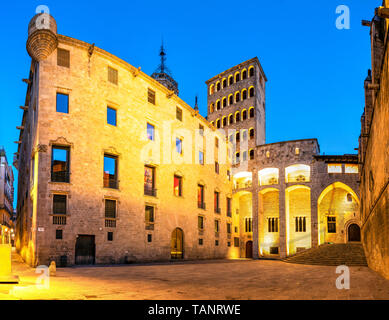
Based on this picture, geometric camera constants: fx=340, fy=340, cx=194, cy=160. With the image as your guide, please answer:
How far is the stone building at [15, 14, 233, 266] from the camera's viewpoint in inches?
854

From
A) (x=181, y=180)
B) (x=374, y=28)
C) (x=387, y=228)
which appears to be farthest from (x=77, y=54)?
(x=387, y=228)

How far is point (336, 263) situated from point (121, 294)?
22062 mm

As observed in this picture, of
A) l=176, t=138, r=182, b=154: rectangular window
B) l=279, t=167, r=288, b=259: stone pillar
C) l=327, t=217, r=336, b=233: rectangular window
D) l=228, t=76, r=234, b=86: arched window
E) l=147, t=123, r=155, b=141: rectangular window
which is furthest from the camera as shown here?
l=228, t=76, r=234, b=86: arched window

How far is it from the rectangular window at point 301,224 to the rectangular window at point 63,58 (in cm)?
3548

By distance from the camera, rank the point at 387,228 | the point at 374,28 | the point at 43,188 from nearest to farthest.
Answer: the point at 387,228
the point at 374,28
the point at 43,188

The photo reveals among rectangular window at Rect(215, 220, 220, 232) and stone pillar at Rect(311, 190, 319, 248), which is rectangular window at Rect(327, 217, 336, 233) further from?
rectangular window at Rect(215, 220, 220, 232)

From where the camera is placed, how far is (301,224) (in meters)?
45.8

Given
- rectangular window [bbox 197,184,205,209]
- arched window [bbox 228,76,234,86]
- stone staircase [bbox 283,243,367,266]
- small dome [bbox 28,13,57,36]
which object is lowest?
stone staircase [bbox 283,243,367,266]

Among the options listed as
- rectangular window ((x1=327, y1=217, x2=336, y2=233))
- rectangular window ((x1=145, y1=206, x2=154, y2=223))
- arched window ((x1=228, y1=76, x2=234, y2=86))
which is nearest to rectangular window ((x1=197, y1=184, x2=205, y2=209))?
rectangular window ((x1=145, y1=206, x2=154, y2=223))

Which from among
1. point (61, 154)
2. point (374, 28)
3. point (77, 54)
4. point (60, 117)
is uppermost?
point (77, 54)

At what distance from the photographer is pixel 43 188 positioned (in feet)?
69.5

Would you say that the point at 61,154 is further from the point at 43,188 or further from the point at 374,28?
the point at 374,28

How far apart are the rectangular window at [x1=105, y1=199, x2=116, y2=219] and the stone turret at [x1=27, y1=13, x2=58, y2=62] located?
10.6m

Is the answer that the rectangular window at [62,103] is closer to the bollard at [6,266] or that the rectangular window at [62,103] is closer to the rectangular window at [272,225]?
the bollard at [6,266]
